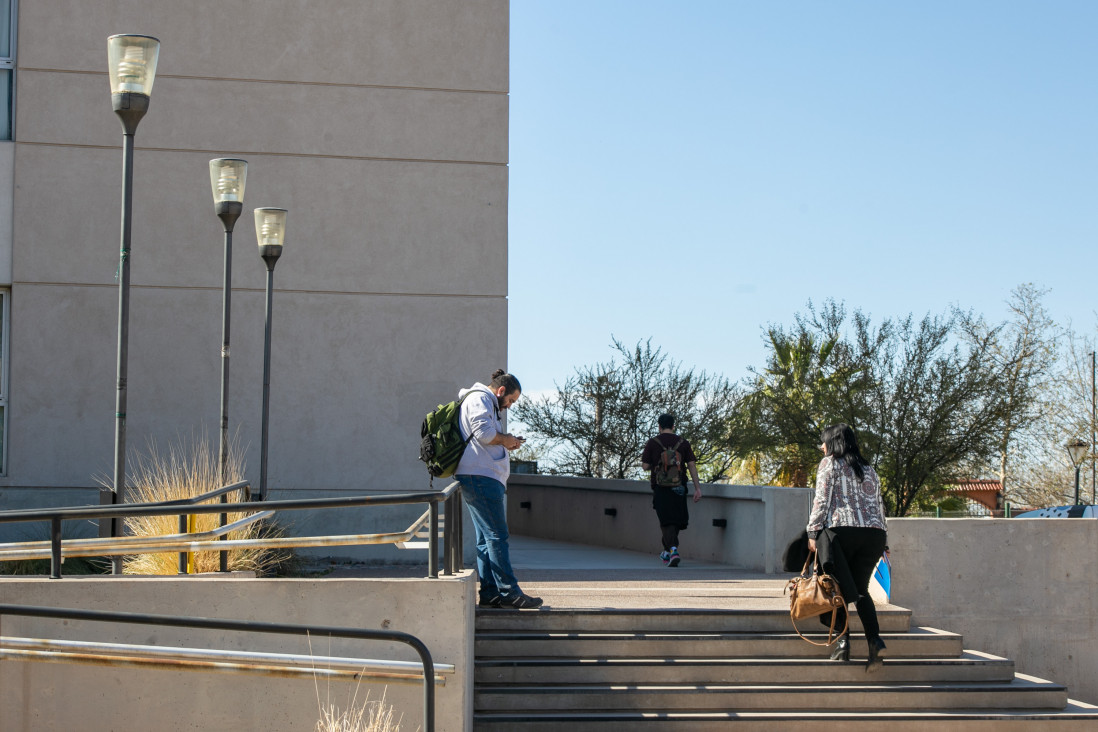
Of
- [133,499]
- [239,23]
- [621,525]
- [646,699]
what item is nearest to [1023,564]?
[646,699]

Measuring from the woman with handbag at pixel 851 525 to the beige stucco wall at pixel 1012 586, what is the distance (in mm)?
1794

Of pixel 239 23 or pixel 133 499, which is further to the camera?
pixel 239 23

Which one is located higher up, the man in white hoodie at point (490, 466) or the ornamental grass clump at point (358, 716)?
the man in white hoodie at point (490, 466)

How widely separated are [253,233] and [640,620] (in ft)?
24.9

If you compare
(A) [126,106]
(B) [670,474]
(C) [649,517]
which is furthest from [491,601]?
(C) [649,517]

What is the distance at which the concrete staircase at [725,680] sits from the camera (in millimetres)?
7941

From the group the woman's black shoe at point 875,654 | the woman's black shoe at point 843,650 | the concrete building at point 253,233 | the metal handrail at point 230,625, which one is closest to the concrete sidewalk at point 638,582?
the woman's black shoe at point 843,650

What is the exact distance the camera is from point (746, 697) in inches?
318

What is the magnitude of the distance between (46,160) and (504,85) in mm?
5635

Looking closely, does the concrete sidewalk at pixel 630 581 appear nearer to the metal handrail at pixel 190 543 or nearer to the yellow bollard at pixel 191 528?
the metal handrail at pixel 190 543

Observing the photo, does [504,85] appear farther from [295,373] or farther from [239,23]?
[295,373]

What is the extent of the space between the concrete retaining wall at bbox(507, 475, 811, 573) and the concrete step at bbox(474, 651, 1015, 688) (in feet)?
12.4

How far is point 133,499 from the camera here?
12.9 meters

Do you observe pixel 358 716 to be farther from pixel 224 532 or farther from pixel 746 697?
pixel 746 697
